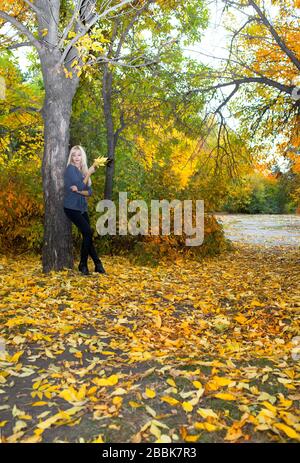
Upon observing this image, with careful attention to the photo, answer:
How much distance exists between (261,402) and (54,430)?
1396 mm

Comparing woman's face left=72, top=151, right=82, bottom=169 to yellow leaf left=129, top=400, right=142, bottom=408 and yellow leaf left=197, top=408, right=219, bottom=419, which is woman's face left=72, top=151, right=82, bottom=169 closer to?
yellow leaf left=129, top=400, right=142, bottom=408

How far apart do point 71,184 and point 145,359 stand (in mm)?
3475

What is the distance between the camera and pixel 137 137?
11.3m

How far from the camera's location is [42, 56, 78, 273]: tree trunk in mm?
6524

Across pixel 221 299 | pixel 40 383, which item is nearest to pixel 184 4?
pixel 221 299

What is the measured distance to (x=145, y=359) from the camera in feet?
12.0

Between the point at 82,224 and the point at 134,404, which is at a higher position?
the point at 82,224

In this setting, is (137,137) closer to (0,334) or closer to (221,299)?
(221,299)

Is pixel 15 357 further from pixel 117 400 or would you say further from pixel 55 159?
pixel 55 159

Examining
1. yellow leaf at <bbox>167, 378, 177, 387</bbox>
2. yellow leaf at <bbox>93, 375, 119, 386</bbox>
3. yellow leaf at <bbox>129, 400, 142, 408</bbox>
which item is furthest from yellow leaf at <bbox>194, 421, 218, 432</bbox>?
yellow leaf at <bbox>93, 375, 119, 386</bbox>

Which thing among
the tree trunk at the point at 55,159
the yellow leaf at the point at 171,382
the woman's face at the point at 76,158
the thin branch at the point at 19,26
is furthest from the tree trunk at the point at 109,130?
the yellow leaf at the point at 171,382

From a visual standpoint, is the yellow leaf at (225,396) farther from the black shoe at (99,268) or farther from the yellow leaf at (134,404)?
the black shoe at (99,268)

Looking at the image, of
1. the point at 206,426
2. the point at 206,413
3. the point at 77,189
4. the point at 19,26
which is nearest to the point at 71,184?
the point at 77,189

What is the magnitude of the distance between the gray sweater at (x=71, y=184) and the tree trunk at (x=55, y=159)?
→ 275mm
